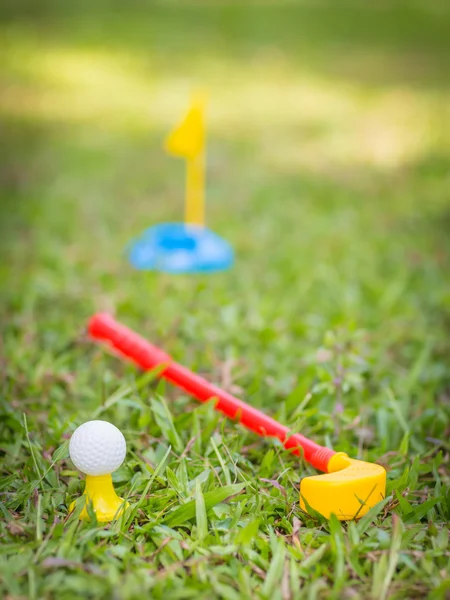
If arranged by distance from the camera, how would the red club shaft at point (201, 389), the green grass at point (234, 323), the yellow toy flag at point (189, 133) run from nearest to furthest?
the green grass at point (234, 323), the red club shaft at point (201, 389), the yellow toy flag at point (189, 133)

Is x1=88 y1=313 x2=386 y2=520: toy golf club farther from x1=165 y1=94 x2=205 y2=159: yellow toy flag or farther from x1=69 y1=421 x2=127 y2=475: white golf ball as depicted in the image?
x1=165 y1=94 x2=205 y2=159: yellow toy flag

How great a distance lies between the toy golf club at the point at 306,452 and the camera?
1.31 metres

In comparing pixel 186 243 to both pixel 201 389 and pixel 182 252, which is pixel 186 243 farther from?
pixel 201 389

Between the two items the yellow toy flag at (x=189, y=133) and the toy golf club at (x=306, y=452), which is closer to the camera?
the toy golf club at (x=306, y=452)

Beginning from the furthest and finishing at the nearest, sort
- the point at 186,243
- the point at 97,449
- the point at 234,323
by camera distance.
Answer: the point at 186,243 → the point at 234,323 → the point at 97,449

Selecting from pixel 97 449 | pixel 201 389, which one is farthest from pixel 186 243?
pixel 97 449

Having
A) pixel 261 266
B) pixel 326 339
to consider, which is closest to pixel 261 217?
pixel 261 266

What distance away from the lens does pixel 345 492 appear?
1310 mm

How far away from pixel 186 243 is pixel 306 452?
142 centimetres

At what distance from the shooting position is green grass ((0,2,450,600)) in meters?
1.23

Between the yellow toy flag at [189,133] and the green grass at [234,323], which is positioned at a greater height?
the yellow toy flag at [189,133]

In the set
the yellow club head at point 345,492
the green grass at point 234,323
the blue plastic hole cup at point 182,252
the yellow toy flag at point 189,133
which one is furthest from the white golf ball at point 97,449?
Answer: the yellow toy flag at point 189,133

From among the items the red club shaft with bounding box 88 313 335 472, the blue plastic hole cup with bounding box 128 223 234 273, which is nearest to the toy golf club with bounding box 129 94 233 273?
A: the blue plastic hole cup with bounding box 128 223 234 273

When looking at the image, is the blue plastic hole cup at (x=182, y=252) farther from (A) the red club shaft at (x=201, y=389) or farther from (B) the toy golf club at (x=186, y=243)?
(A) the red club shaft at (x=201, y=389)
